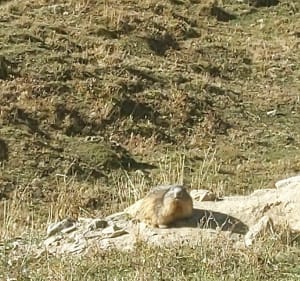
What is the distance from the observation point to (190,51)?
15680 millimetres

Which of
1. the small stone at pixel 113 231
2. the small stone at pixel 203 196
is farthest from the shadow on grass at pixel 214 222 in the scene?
the small stone at pixel 203 196

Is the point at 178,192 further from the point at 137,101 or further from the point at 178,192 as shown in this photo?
the point at 137,101

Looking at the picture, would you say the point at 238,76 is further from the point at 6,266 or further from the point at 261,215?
the point at 6,266

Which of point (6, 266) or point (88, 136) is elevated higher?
point (6, 266)

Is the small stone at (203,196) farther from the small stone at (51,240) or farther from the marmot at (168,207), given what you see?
the small stone at (51,240)

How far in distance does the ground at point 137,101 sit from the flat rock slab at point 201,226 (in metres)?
0.37

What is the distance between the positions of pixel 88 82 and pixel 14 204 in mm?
4994

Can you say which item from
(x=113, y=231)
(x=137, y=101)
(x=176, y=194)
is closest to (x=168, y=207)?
(x=176, y=194)

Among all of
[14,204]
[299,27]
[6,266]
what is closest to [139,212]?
[6,266]

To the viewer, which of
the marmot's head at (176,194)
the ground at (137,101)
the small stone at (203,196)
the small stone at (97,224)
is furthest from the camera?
the ground at (137,101)

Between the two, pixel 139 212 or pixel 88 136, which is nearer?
pixel 139 212

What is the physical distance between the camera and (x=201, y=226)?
19.6 feet

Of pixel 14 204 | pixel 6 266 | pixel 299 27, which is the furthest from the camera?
pixel 299 27

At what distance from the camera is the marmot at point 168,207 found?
20.1 feet
